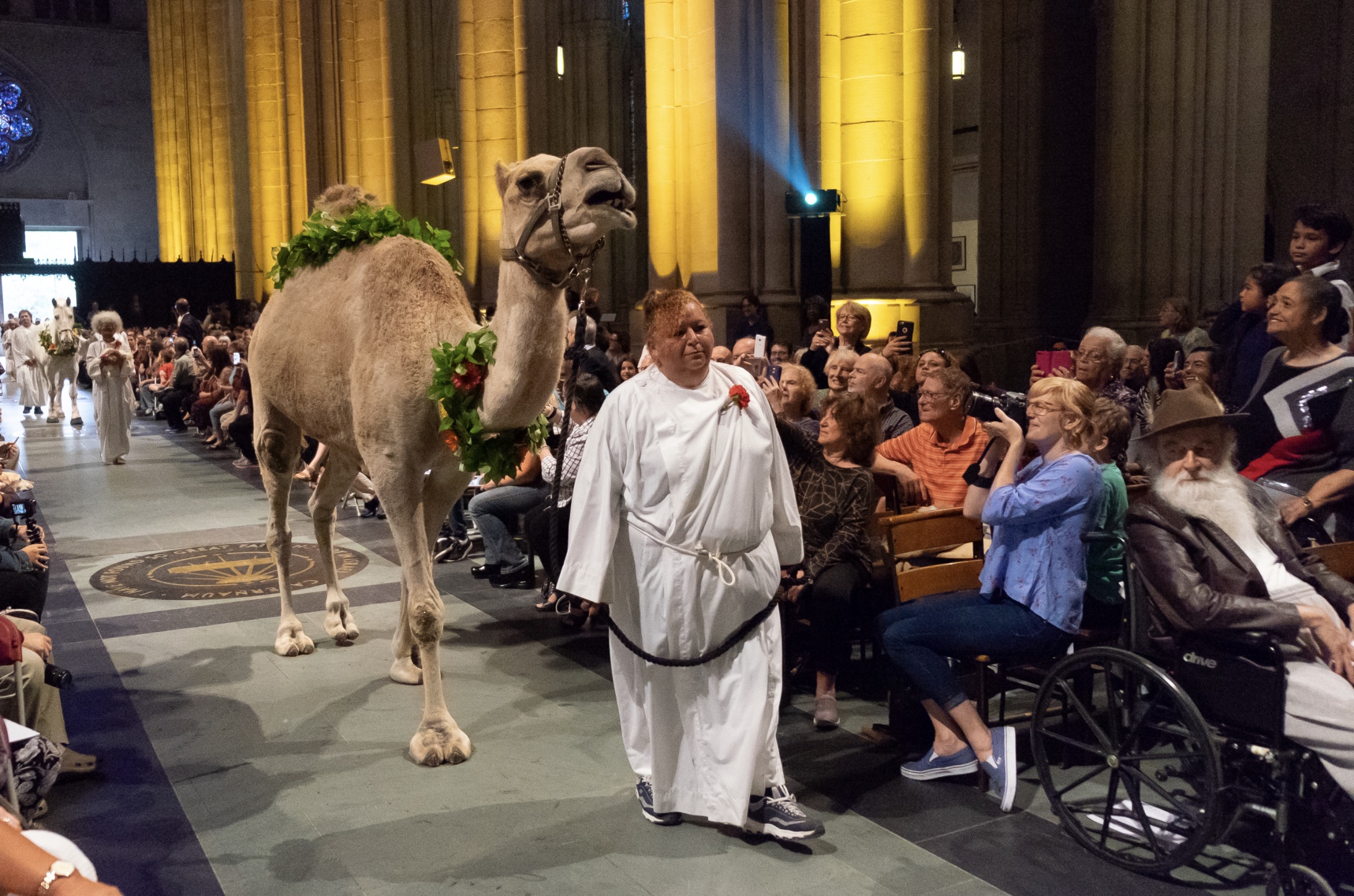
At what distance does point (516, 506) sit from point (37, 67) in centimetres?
4799

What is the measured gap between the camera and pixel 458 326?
17.6 feet

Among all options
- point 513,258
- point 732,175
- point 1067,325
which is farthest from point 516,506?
point 1067,325

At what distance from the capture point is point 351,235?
6.01 metres

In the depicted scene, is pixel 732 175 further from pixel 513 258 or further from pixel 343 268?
pixel 513 258

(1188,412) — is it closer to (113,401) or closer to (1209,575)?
(1209,575)

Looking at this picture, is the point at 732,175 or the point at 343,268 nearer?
the point at 343,268

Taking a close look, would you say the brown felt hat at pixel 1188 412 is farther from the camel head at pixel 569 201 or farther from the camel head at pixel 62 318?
the camel head at pixel 62 318

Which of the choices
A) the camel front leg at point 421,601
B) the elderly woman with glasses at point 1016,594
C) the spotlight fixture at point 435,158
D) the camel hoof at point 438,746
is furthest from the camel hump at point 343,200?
the spotlight fixture at point 435,158

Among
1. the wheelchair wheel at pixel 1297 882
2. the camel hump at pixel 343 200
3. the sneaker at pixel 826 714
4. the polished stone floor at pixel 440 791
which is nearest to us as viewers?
the wheelchair wheel at pixel 1297 882

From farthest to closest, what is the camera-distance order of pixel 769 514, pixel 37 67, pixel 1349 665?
1. pixel 37 67
2. pixel 769 514
3. pixel 1349 665

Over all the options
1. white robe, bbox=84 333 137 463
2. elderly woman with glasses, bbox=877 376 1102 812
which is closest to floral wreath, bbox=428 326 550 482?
elderly woman with glasses, bbox=877 376 1102 812

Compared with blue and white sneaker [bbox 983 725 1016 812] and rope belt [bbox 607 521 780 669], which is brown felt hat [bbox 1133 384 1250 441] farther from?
rope belt [bbox 607 521 780 669]

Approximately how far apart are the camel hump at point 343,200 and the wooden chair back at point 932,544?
3384mm

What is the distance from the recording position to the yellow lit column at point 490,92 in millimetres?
14789
